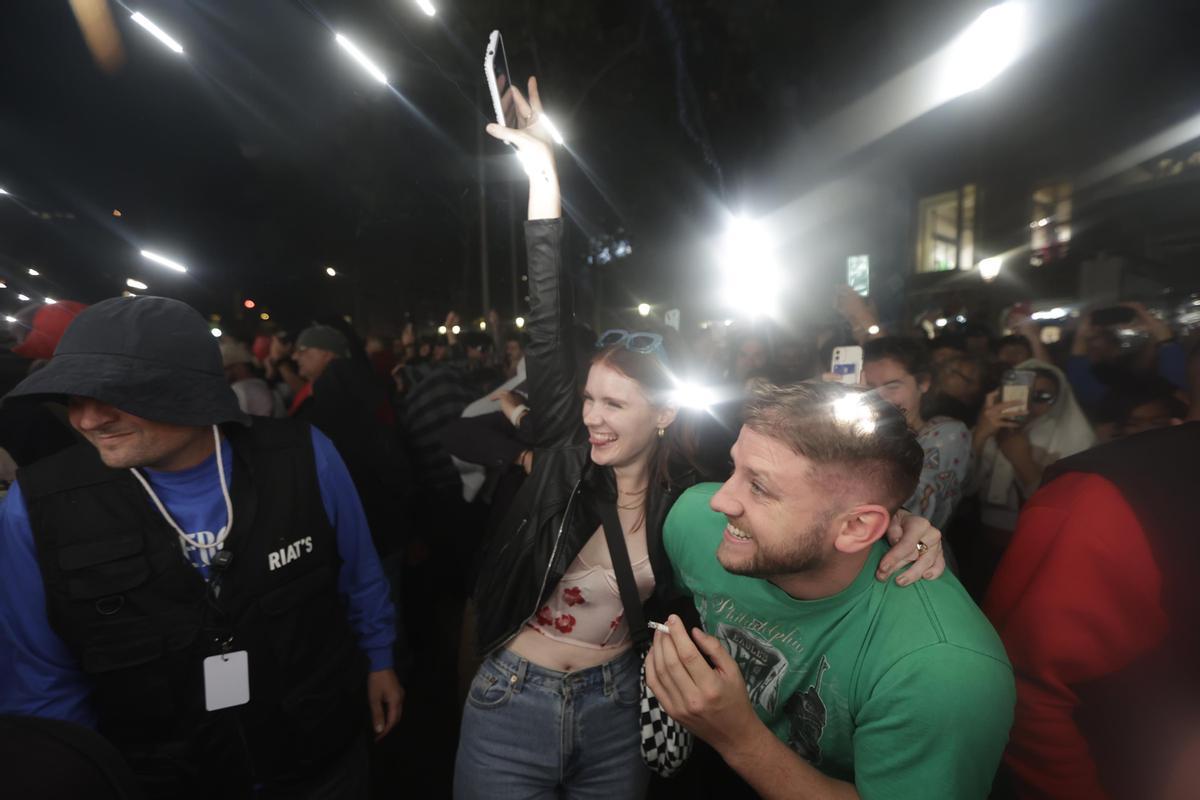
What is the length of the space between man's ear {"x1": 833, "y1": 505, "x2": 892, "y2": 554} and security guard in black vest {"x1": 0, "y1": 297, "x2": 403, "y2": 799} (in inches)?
66.2

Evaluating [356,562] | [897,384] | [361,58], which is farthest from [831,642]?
[361,58]

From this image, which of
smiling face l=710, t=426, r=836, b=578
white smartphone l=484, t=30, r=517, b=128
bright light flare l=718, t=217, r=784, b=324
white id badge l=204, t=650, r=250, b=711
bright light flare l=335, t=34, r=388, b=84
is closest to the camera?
smiling face l=710, t=426, r=836, b=578

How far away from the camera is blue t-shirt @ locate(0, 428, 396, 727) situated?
1.54m

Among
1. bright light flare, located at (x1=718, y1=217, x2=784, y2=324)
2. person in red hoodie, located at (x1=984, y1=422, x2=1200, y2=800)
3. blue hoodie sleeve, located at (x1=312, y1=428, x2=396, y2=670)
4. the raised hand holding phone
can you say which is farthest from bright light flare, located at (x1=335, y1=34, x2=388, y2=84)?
bright light flare, located at (x1=718, y1=217, x2=784, y2=324)

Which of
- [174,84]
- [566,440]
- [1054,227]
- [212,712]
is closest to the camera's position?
[212,712]

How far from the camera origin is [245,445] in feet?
6.17

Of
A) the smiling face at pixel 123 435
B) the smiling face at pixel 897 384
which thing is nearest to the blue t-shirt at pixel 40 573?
the smiling face at pixel 123 435

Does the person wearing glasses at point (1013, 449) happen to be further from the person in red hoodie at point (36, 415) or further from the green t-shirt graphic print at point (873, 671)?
the person in red hoodie at point (36, 415)

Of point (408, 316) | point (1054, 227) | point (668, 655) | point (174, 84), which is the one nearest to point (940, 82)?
point (1054, 227)

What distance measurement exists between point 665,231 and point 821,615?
75.6 feet

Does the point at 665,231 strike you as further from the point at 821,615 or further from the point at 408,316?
the point at 821,615

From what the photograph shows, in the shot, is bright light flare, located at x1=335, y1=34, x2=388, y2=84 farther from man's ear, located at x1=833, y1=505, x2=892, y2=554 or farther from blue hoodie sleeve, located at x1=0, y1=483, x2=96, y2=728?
man's ear, located at x1=833, y1=505, x2=892, y2=554

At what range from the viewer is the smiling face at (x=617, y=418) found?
7.09ft

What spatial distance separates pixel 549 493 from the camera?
6.98 feet
